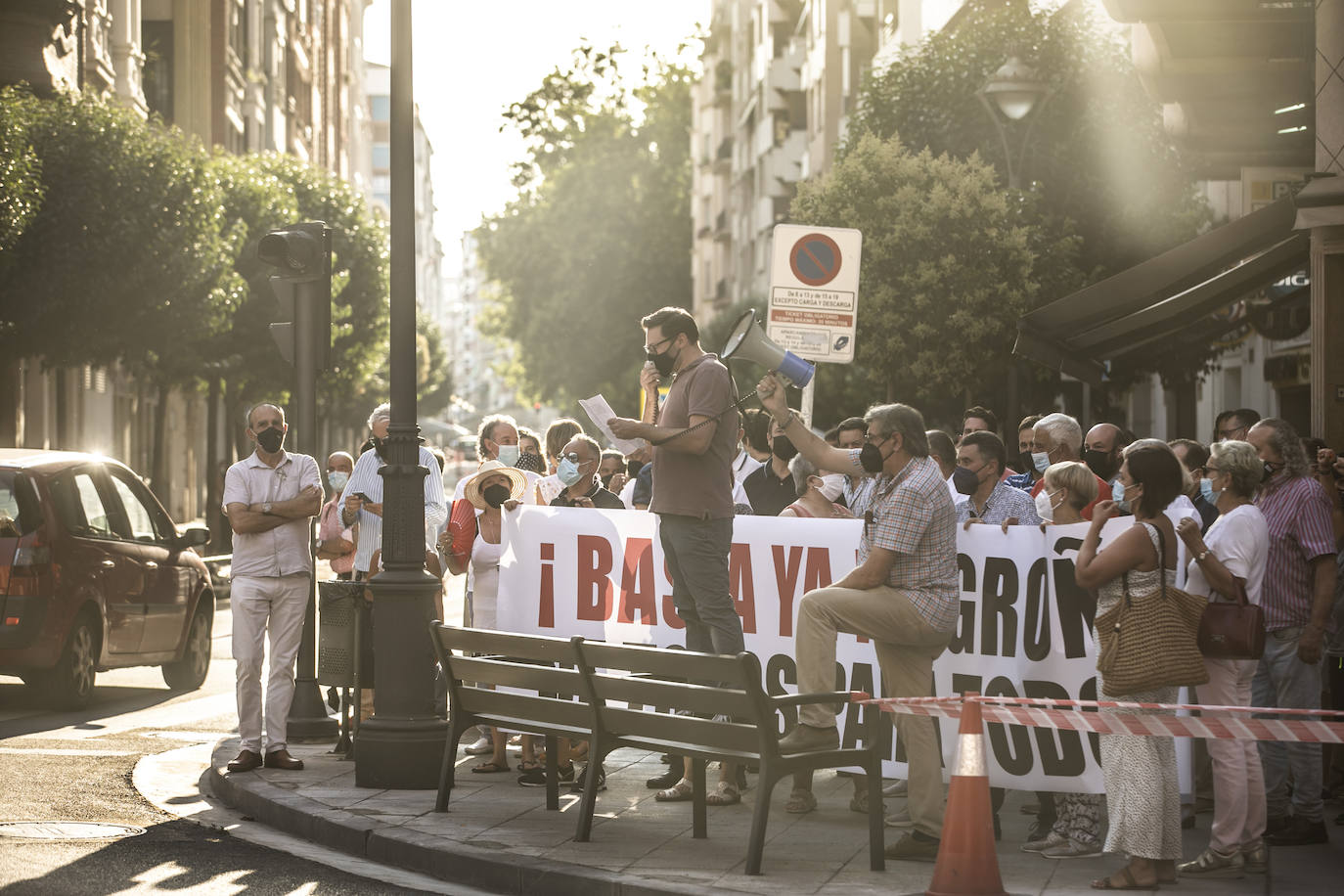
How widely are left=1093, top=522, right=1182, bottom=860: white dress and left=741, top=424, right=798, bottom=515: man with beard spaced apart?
413cm

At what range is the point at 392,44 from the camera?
35.1 ft

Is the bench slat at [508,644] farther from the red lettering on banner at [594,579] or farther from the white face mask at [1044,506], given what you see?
the white face mask at [1044,506]

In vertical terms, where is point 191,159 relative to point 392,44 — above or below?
above

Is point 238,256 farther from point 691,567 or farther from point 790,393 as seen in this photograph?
point 691,567

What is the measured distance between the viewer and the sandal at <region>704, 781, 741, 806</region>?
9531 millimetres

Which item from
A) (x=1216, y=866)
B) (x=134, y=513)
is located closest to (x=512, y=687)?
(x=1216, y=866)

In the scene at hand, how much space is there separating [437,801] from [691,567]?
164 centimetres

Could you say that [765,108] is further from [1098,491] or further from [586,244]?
[1098,491]

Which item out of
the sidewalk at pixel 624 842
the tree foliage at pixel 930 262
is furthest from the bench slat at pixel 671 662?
the tree foliage at pixel 930 262

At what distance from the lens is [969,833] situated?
7.13m

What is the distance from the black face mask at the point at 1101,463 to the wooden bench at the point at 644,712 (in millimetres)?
2090

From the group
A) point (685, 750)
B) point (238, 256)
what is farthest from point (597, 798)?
point (238, 256)

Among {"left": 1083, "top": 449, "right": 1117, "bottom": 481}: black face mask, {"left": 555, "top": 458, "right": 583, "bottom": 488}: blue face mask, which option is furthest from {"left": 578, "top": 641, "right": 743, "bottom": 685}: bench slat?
{"left": 555, "top": 458, "right": 583, "bottom": 488}: blue face mask

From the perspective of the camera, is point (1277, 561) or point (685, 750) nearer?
point (685, 750)
